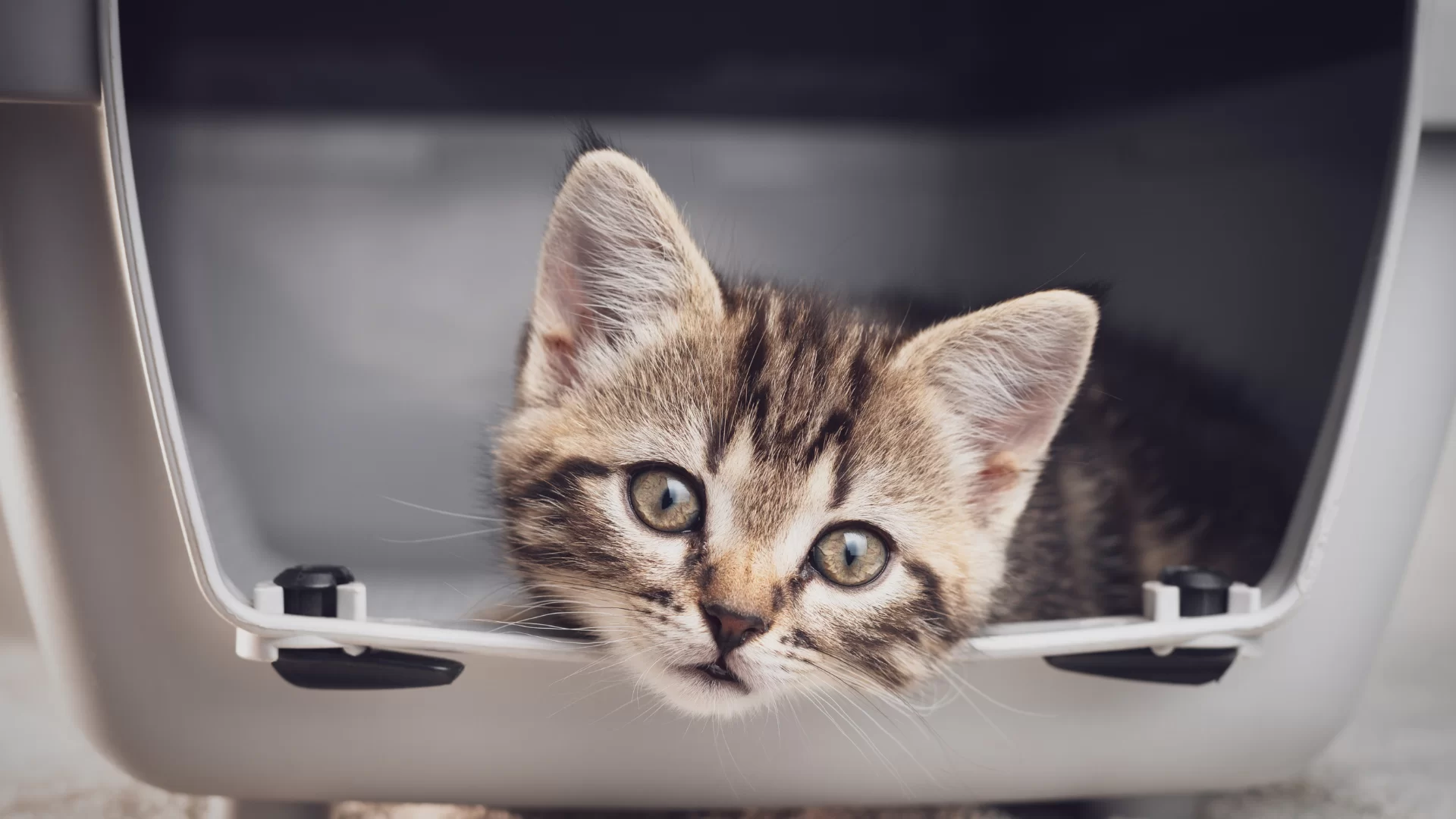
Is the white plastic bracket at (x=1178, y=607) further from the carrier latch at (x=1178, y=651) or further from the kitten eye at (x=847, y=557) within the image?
the kitten eye at (x=847, y=557)

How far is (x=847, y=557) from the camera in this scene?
81 centimetres

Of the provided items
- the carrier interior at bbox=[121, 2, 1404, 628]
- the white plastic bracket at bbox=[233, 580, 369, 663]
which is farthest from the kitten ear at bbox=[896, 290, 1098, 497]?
the white plastic bracket at bbox=[233, 580, 369, 663]

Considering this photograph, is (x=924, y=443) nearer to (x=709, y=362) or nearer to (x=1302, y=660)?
(x=709, y=362)

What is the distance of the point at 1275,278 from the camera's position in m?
1.17

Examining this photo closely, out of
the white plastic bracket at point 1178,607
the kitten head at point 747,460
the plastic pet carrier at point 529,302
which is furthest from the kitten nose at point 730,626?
the white plastic bracket at point 1178,607

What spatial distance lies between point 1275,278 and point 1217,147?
0.21 m

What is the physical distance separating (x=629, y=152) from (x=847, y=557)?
801mm

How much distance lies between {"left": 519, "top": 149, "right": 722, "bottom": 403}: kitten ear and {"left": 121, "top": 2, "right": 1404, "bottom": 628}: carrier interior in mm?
311

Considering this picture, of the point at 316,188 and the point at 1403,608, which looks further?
the point at 1403,608

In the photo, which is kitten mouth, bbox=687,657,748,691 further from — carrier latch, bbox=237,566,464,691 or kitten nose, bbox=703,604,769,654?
carrier latch, bbox=237,566,464,691

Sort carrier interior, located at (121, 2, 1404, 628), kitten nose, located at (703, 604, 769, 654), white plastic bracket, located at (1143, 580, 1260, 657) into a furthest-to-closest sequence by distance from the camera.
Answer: carrier interior, located at (121, 2, 1404, 628), white plastic bracket, located at (1143, 580, 1260, 657), kitten nose, located at (703, 604, 769, 654)

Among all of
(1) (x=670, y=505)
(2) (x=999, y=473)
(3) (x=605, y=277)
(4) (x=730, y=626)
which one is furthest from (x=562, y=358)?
(2) (x=999, y=473)

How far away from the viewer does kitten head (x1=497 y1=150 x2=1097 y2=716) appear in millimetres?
768

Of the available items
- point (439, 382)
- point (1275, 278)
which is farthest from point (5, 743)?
point (1275, 278)
